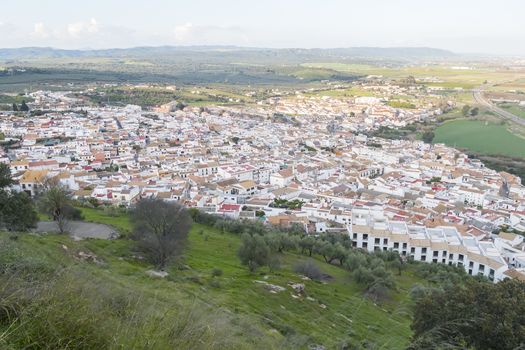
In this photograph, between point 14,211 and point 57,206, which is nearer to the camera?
point 14,211

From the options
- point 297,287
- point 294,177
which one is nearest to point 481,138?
point 294,177

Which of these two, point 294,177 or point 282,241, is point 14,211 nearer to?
point 282,241

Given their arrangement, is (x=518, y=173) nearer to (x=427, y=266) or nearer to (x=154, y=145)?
(x=427, y=266)

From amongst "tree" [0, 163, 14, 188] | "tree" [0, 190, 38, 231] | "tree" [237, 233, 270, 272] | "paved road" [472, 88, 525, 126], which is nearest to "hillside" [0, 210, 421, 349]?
"tree" [237, 233, 270, 272]

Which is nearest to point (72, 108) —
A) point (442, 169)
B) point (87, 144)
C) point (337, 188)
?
point (87, 144)

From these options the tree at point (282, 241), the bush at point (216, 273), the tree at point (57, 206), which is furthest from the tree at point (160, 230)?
the tree at point (282, 241)

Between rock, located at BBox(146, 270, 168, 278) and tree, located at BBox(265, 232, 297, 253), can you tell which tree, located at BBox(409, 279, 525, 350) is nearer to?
rock, located at BBox(146, 270, 168, 278)

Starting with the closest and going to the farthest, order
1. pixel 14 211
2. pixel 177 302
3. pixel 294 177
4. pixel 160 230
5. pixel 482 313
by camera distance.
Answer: pixel 177 302 → pixel 482 313 → pixel 14 211 → pixel 160 230 → pixel 294 177

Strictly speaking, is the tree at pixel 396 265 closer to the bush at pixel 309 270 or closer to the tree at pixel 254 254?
the bush at pixel 309 270
